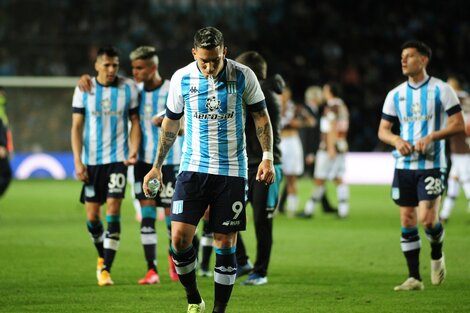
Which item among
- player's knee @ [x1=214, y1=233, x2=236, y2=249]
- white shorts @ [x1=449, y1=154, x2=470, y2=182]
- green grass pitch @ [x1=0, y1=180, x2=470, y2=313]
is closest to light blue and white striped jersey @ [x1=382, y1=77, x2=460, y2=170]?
green grass pitch @ [x1=0, y1=180, x2=470, y2=313]

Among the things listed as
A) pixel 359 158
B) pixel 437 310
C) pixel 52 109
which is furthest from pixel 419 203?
pixel 52 109

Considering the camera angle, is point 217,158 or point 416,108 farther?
point 416,108

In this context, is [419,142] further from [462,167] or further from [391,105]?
[462,167]

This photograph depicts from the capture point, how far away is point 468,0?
34781 mm

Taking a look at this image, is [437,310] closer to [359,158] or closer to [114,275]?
[114,275]

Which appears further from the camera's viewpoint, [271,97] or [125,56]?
[125,56]

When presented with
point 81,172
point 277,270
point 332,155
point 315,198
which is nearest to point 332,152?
point 332,155

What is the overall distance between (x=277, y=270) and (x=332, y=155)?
6.94m

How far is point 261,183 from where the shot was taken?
10273 mm

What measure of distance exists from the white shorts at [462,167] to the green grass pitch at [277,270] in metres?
Result: 0.80

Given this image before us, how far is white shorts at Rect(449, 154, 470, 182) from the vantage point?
17.2 meters

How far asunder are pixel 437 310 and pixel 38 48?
79.4 feet

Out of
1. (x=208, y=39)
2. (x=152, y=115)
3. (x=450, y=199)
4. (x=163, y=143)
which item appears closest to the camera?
(x=208, y=39)

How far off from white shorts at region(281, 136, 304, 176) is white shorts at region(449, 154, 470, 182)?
299 centimetres
